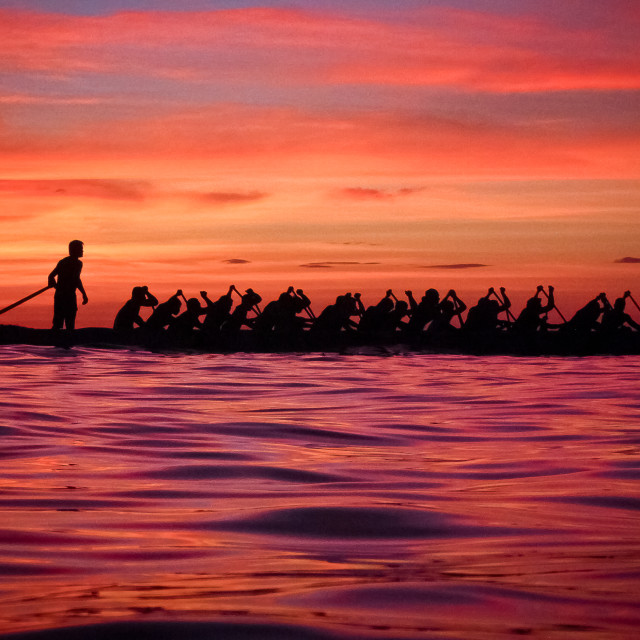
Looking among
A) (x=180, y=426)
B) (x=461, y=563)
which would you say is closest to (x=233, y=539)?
(x=461, y=563)

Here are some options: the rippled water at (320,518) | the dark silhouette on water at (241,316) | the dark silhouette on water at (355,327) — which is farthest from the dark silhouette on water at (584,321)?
the rippled water at (320,518)

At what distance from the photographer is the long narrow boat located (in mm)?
27625

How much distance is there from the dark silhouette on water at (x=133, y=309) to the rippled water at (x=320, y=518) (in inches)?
669

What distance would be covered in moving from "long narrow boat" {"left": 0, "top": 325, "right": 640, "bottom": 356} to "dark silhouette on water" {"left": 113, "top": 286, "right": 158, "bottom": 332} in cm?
27

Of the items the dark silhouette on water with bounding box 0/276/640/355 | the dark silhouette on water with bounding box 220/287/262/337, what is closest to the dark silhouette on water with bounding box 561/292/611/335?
the dark silhouette on water with bounding box 0/276/640/355

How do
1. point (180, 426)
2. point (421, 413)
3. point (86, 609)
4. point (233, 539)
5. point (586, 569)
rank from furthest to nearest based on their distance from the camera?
point (421, 413)
point (180, 426)
point (233, 539)
point (586, 569)
point (86, 609)

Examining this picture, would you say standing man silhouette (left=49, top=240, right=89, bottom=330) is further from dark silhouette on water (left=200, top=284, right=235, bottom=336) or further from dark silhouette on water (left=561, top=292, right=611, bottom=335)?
dark silhouette on water (left=561, top=292, right=611, bottom=335)

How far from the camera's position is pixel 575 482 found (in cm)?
655

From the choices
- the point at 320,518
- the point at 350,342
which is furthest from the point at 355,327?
the point at 320,518

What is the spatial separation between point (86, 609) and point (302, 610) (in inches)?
23.6

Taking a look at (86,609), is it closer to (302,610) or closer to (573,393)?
(302,610)

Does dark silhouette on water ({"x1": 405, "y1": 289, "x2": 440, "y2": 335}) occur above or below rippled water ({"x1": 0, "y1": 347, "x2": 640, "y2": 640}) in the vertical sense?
above

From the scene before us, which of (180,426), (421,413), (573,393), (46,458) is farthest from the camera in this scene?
(573,393)

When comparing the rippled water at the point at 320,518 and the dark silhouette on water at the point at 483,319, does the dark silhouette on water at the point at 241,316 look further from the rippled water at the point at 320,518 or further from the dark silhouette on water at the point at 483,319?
the rippled water at the point at 320,518
